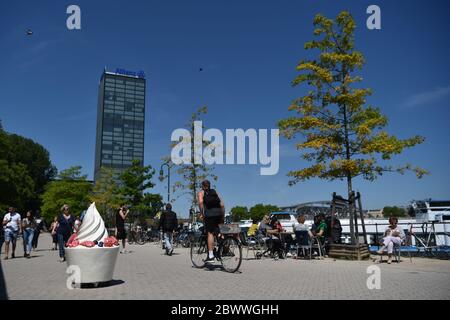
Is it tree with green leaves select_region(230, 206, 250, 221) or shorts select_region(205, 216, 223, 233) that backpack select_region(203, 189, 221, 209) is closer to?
shorts select_region(205, 216, 223, 233)

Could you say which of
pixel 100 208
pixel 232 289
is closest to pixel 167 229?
pixel 232 289

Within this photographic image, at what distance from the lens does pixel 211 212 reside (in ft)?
30.7

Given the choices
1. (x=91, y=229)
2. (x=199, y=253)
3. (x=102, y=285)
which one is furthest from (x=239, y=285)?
(x=199, y=253)

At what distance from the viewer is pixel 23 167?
57188 mm

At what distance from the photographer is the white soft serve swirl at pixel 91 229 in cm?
736

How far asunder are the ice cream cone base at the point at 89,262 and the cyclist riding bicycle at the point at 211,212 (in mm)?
2736

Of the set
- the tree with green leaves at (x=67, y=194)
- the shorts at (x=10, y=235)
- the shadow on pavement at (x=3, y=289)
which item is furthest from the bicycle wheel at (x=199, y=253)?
the tree with green leaves at (x=67, y=194)

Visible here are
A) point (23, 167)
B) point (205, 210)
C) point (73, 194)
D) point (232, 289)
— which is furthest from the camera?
point (73, 194)

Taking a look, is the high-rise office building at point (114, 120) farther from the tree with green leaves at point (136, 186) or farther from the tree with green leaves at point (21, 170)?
the tree with green leaves at point (136, 186)

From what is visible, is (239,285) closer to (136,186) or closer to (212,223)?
(212,223)

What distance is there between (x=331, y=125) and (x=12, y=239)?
12927mm

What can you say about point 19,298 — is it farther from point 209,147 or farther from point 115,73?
point 115,73

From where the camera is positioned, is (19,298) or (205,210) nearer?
(19,298)

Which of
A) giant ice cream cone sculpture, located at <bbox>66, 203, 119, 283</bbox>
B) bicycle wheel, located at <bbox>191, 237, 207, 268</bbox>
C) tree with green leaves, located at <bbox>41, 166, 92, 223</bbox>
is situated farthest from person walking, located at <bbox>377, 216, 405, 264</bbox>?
tree with green leaves, located at <bbox>41, 166, 92, 223</bbox>
